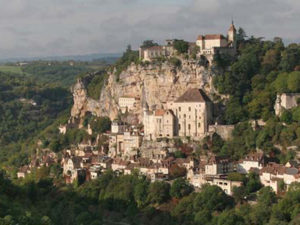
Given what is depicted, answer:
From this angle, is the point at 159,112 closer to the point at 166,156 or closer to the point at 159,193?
the point at 166,156

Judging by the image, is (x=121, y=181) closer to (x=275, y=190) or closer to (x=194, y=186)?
(x=194, y=186)

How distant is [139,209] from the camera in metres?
56.7

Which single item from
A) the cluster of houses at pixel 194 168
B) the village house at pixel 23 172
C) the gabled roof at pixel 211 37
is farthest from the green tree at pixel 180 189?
the village house at pixel 23 172

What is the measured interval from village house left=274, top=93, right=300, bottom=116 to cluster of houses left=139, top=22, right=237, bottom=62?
906 cm

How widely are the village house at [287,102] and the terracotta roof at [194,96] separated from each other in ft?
21.6

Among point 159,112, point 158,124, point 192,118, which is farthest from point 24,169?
point 192,118

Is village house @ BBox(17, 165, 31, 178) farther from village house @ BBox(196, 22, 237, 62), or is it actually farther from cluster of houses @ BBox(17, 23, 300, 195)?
village house @ BBox(196, 22, 237, 62)

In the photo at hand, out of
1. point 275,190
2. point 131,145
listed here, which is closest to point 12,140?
point 131,145

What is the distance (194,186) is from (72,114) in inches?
1237

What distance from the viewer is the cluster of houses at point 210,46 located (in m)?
68.1

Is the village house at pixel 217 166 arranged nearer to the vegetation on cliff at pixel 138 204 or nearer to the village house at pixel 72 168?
the vegetation on cliff at pixel 138 204

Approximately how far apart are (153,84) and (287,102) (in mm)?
14724

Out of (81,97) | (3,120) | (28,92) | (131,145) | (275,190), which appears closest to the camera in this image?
(275,190)

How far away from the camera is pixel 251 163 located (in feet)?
185
